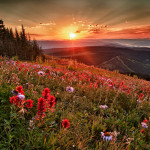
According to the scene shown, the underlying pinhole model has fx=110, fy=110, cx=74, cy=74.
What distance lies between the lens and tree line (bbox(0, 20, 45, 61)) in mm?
15789

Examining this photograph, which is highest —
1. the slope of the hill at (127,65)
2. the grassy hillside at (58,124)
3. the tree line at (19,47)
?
the tree line at (19,47)

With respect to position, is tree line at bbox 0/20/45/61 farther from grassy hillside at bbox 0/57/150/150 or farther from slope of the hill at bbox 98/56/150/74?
slope of the hill at bbox 98/56/150/74

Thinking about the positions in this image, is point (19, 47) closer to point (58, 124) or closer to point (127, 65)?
point (58, 124)

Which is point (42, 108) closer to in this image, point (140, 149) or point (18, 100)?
point (18, 100)

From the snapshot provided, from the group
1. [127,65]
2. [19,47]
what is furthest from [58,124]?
[127,65]

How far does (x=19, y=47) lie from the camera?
73.3 feet

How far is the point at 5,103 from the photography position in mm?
2500

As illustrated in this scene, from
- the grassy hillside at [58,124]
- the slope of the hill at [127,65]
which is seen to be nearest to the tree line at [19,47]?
the grassy hillside at [58,124]

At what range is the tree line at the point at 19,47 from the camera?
15.8 meters

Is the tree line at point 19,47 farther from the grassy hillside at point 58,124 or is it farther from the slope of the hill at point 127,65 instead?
the slope of the hill at point 127,65

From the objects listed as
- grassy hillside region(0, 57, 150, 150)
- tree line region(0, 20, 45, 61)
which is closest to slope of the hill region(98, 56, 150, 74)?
tree line region(0, 20, 45, 61)

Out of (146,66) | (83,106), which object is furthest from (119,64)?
(83,106)

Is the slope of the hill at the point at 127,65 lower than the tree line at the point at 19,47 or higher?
lower

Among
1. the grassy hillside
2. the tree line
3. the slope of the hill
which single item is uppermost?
the tree line
